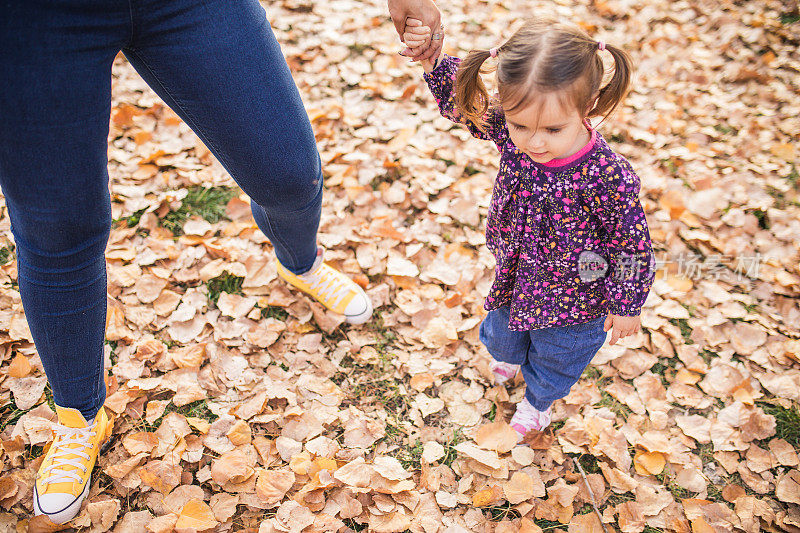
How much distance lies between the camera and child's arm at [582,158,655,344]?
128 cm

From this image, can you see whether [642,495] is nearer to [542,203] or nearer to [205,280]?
[542,203]

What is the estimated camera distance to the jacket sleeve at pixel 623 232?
128 centimetres

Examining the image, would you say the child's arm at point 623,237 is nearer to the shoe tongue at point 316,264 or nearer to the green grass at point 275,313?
the shoe tongue at point 316,264

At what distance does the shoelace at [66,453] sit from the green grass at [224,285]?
0.72m

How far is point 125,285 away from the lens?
2148 millimetres

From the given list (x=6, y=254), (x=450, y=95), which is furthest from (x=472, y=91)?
(x=6, y=254)

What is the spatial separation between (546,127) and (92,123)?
39.9 inches

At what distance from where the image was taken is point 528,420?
1850mm

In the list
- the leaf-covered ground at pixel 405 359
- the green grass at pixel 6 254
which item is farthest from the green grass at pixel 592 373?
the green grass at pixel 6 254

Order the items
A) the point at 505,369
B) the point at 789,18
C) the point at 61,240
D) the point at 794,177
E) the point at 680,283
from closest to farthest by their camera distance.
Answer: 1. the point at 61,240
2. the point at 505,369
3. the point at 680,283
4. the point at 794,177
5. the point at 789,18

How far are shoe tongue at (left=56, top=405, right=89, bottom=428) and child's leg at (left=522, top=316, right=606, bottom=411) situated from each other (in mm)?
1425

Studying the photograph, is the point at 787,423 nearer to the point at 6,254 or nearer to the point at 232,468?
the point at 232,468

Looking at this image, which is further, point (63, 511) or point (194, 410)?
point (194, 410)

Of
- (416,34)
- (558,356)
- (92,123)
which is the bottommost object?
(558,356)
